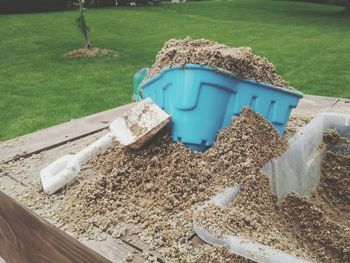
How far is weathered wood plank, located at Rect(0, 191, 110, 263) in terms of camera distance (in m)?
0.97

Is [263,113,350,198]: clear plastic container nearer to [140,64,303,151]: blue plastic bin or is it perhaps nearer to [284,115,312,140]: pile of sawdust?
[284,115,312,140]: pile of sawdust

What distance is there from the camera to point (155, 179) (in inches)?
44.2

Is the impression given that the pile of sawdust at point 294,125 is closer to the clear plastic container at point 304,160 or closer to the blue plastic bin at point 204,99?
the clear plastic container at point 304,160

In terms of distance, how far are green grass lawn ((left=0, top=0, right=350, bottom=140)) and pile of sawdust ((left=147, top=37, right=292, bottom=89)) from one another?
207 cm

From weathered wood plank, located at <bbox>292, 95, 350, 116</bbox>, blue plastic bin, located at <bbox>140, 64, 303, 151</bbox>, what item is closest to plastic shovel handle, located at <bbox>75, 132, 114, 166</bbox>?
blue plastic bin, located at <bbox>140, 64, 303, 151</bbox>

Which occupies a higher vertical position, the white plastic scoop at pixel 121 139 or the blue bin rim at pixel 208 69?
the blue bin rim at pixel 208 69

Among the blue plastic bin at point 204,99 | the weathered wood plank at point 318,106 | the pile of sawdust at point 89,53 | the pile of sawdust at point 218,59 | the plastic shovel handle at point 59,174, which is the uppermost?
the pile of sawdust at point 218,59

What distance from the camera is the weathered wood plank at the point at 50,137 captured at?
1479 mm

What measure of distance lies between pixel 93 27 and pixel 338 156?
25.3ft

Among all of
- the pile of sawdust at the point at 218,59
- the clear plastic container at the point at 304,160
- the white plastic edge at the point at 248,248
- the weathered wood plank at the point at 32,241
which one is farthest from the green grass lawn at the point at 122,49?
the white plastic edge at the point at 248,248

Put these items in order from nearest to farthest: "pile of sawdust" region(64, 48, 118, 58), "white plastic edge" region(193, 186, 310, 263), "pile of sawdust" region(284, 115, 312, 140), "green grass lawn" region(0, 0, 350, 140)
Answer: "white plastic edge" region(193, 186, 310, 263)
"pile of sawdust" region(284, 115, 312, 140)
"green grass lawn" region(0, 0, 350, 140)
"pile of sawdust" region(64, 48, 118, 58)

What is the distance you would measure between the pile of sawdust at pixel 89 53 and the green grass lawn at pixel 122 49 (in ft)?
0.47

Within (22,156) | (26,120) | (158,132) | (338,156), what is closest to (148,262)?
(158,132)

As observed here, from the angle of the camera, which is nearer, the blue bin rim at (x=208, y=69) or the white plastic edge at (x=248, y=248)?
the white plastic edge at (x=248, y=248)
